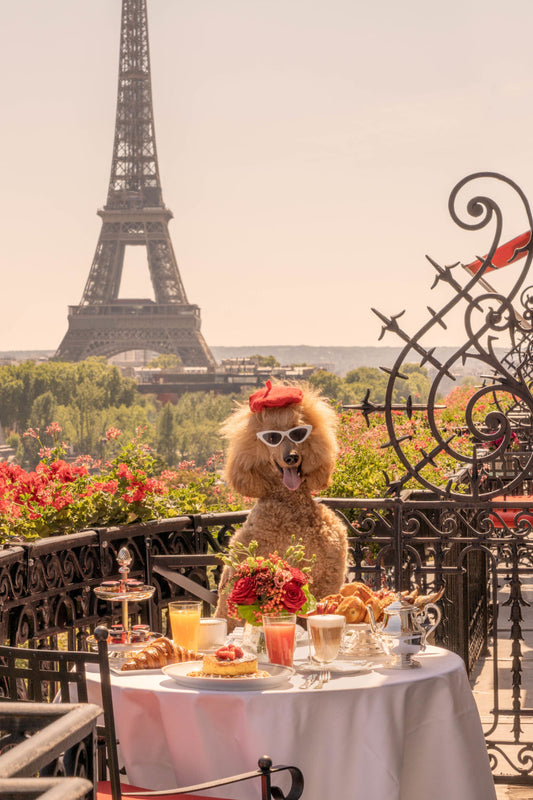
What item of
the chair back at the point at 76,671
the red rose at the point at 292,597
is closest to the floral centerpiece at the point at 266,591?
the red rose at the point at 292,597

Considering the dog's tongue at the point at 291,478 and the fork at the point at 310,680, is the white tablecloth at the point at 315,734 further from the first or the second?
the dog's tongue at the point at 291,478

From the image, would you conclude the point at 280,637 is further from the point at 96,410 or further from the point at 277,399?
the point at 96,410

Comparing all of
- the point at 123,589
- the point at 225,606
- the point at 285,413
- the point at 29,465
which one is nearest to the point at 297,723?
the point at 123,589

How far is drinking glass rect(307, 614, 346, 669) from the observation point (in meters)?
3.07

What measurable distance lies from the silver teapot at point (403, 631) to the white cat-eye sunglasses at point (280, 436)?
3.97ft

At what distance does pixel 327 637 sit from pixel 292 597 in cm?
19

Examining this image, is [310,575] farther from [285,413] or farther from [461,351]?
[461,351]

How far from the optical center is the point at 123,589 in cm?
350

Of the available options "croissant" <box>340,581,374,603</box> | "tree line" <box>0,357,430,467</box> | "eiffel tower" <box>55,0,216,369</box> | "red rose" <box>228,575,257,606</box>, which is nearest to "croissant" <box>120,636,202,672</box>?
"red rose" <box>228,575,257,606</box>

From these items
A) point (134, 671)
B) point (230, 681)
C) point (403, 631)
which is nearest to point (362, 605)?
point (403, 631)

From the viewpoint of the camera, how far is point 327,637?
3.07 m

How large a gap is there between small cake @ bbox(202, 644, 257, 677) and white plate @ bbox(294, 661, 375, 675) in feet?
0.70

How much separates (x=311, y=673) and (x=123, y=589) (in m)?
0.74

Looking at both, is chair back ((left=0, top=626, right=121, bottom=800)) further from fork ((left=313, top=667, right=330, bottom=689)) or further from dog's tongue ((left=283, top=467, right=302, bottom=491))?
dog's tongue ((left=283, top=467, right=302, bottom=491))
